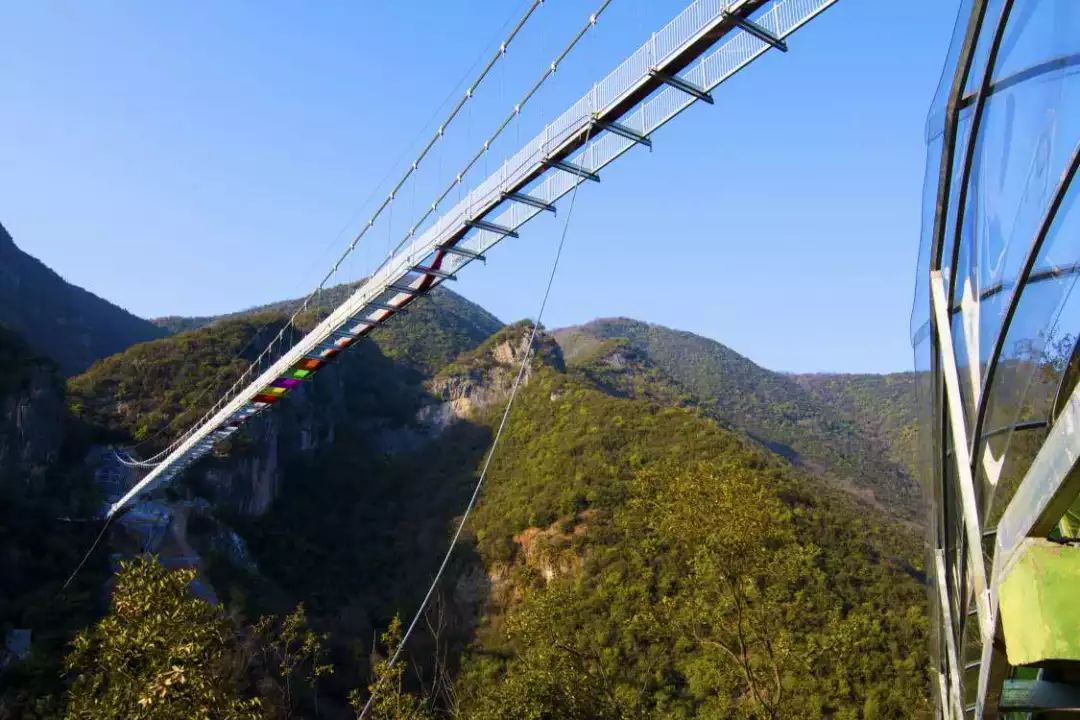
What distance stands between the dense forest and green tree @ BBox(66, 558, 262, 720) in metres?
0.03

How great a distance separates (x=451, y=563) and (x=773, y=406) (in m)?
51.5

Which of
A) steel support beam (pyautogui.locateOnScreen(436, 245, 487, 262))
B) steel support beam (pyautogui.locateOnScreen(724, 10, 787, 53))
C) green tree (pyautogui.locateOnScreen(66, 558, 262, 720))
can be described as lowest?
green tree (pyautogui.locateOnScreen(66, 558, 262, 720))

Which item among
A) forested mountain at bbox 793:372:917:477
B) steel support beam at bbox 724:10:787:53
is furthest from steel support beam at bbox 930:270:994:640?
forested mountain at bbox 793:372:917:477

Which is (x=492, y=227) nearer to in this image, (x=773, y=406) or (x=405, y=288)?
(x=405, y=288)

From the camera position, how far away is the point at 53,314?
49969mm

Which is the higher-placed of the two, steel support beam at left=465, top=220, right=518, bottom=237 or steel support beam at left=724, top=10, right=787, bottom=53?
steel support beam at left=724, top=10, right=787, bottom=53

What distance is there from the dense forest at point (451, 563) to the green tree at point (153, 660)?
0.03m

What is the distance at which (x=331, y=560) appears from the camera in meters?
40.0

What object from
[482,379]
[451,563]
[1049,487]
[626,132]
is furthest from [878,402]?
[1049,487]

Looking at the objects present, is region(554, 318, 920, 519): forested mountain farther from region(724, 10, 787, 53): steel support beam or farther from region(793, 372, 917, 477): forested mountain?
region(724, 10, 787, 53): steel support beam

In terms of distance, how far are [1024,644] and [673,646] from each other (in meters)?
21.8

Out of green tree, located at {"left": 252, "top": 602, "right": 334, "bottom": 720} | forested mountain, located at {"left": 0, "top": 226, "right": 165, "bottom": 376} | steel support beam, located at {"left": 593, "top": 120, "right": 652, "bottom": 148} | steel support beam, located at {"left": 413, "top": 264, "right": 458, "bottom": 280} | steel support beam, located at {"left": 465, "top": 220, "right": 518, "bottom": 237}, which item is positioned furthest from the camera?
forested mountain, located at {"left": 0, "top": 226, "right": 165, "bottom": 376}

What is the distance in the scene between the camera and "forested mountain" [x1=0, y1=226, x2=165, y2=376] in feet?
153

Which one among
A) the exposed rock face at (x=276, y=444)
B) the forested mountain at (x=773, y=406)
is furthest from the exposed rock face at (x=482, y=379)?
the exposed rock face at (x=276, y=444)
